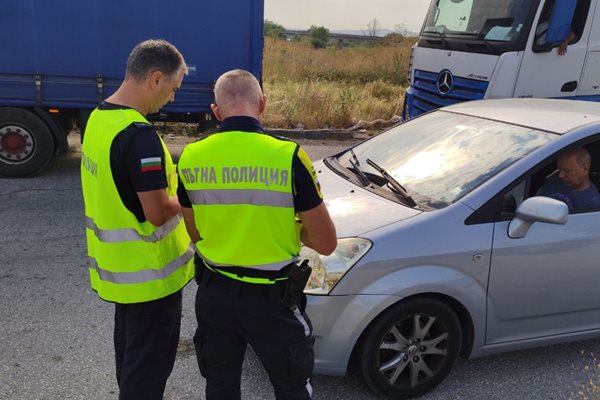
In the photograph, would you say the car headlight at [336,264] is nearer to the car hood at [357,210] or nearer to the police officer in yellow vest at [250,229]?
the car hood at [357,210]

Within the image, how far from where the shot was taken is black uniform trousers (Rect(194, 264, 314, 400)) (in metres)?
2.03

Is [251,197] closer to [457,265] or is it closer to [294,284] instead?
[294,284]

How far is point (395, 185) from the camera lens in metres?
3.20

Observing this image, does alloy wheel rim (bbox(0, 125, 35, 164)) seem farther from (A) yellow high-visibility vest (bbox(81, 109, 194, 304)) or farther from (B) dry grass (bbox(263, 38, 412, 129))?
(A) yellow high-visibility vest (bbox(81, 109, 194, 304))

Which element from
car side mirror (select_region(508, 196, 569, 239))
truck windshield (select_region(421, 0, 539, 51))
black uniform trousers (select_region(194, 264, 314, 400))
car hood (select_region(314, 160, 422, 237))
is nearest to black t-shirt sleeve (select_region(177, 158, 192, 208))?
black uniform trousers (select_region(194, 264, 314, 400))

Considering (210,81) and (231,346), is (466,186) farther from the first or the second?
(210,81)

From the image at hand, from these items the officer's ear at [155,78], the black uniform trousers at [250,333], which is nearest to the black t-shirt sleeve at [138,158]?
the officer's ear at [155,78]

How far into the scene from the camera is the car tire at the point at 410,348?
2719 mm

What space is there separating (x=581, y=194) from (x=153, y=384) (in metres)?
2.57

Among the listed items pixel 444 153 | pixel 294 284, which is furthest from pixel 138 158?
pixel 444 153

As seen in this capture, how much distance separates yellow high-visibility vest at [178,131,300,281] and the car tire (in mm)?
933

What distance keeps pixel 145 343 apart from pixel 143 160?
76 centimetres

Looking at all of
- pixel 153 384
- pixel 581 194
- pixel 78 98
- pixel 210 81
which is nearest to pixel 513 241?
pixel 581 194

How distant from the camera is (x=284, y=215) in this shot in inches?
77.0
